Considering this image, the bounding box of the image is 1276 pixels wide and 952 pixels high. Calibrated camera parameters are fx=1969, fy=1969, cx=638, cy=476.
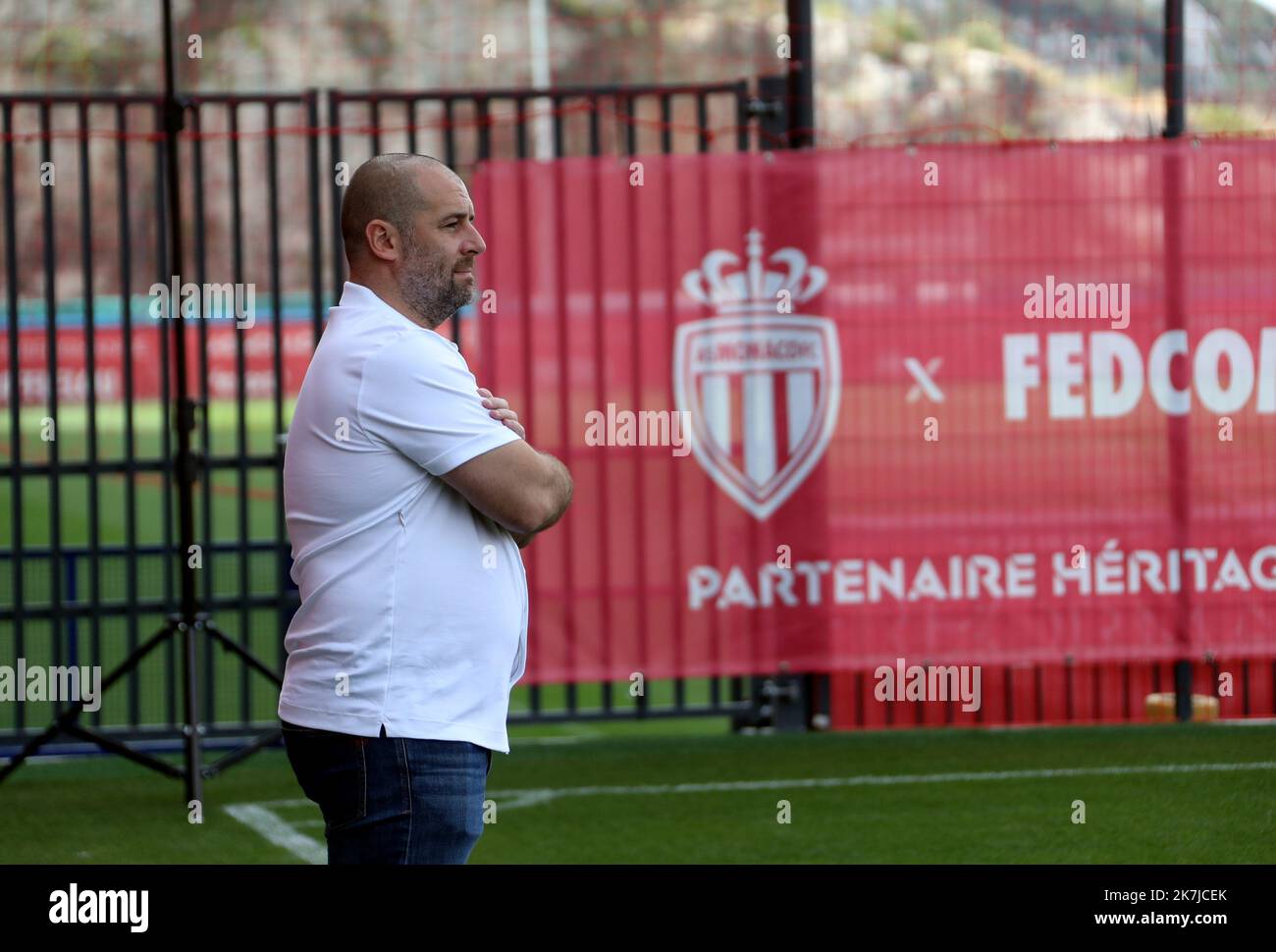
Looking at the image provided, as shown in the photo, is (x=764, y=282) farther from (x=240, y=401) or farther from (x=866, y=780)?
(x=240, y=401)

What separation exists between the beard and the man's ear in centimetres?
2

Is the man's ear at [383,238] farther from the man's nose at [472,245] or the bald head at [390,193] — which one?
the man's nose at [472,245]

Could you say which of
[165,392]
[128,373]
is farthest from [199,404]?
[128,373]

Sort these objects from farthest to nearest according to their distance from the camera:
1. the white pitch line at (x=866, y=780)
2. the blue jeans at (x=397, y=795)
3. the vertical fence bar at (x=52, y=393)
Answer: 1. the vertical fence bar at (x=52, y=393)
2. the white pitch line at (x=866, y=780)
3. the blue jeans at (x=397, y=795)

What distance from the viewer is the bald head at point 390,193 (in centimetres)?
349

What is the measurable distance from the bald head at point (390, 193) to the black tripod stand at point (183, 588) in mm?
3673

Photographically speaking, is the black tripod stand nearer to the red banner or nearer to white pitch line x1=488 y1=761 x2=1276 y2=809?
white pitch line x1=488 y1=761 x2=1276 y2=809

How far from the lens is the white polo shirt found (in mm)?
3330

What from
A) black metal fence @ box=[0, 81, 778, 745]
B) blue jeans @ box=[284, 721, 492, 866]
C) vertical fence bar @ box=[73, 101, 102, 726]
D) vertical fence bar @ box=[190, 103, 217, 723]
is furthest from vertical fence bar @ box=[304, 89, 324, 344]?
blue jeans @ box=[284, 721, 492, 866]

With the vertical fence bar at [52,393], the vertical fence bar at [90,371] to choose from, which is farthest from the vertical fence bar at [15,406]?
the vertical fence bar at [90,371]

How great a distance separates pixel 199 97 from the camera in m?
7.94
